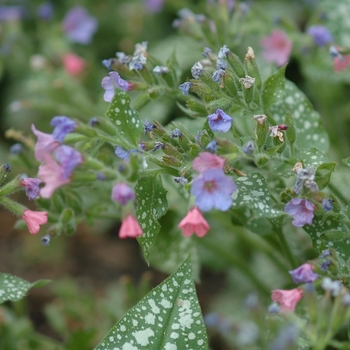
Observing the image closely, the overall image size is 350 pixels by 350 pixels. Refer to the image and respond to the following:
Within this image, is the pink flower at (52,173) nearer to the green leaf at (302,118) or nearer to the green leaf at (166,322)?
the green leaf at (166,322)

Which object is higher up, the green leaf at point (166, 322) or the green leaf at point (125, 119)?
the green leaf at point (125, 119)

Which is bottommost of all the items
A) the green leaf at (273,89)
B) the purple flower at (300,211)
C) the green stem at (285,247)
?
the green stem at (285,247)

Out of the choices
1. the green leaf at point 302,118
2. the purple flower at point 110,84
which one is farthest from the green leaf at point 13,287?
the green leaf at point 302,118

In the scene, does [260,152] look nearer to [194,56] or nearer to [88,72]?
[194,56]

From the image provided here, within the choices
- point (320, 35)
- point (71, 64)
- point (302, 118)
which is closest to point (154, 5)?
point (71, 64)

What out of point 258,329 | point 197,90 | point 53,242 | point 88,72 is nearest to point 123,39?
point 88,72

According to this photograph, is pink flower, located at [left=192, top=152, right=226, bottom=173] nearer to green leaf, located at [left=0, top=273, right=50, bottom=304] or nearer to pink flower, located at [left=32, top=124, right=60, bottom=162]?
pink flower, located at [left=32, top=124, right=60, bottom=162]

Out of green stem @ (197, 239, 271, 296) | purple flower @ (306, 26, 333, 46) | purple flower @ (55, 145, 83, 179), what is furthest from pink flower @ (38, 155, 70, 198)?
purple flower @ (306, 26, 333, 46)
